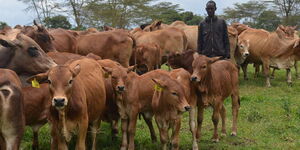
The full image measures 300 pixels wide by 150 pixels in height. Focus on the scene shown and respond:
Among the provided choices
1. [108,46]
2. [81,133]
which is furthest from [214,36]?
[81,133]

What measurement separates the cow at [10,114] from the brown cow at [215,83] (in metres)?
3.33

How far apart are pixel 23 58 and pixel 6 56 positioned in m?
0.28

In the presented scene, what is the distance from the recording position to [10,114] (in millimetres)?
4594

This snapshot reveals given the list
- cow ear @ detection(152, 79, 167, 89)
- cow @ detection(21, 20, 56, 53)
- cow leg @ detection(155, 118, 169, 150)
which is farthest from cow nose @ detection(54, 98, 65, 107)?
cow @ detection(21, 20, 56, 53)

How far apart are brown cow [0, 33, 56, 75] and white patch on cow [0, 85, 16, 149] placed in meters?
2.38

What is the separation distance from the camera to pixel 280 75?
16.4 m

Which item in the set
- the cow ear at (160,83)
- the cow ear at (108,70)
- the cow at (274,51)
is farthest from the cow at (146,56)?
the cow ear at (160,83)

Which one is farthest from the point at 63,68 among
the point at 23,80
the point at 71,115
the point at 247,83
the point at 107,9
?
the point at 107,9

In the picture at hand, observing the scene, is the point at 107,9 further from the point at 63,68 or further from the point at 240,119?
the point at 63,68

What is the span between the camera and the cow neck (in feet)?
22.7

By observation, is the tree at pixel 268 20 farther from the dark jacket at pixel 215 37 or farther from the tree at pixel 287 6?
the dark jacket at pixel 215 37

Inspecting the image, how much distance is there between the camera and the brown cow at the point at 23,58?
6934 millimetres

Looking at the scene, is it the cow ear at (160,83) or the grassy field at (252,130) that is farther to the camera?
the grassy field at (252,130)

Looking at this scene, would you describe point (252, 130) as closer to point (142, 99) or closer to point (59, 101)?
point (142, 99)
